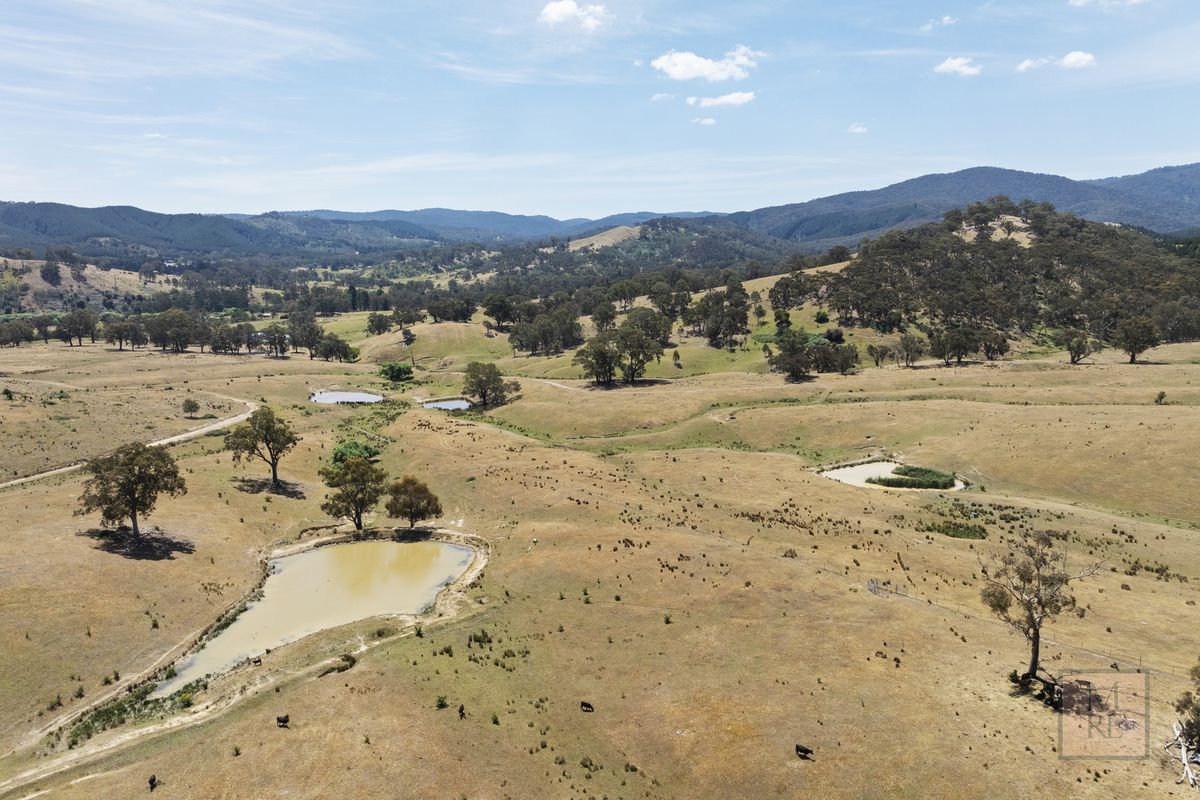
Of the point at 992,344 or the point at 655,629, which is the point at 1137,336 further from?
the point at 655,629

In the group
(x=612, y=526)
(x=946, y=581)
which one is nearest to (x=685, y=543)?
(x=612, y=526)

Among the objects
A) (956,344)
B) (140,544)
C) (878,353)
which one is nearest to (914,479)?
(956,344)

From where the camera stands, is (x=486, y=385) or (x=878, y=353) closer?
(x=486, y=385)

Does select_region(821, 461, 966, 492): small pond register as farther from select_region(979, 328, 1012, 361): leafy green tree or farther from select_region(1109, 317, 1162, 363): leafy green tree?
select_region(1109, 317, 1162, 363): leafy green tree

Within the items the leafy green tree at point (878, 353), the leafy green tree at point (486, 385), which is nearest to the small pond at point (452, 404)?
the leafy green tree at point (486, 385)

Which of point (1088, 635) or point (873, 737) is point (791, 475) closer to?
point (1088, 635)

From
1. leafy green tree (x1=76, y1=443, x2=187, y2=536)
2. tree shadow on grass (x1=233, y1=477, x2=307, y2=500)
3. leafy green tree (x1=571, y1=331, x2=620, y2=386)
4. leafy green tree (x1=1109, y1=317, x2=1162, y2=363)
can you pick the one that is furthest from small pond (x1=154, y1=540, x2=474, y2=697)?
leafy green tree (x1=1109, y1=317, x2=1162, y2=363)

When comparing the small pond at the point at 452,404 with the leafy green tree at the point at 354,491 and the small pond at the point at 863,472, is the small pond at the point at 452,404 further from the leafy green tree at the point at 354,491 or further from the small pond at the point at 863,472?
the small pond at the point at 863,472
